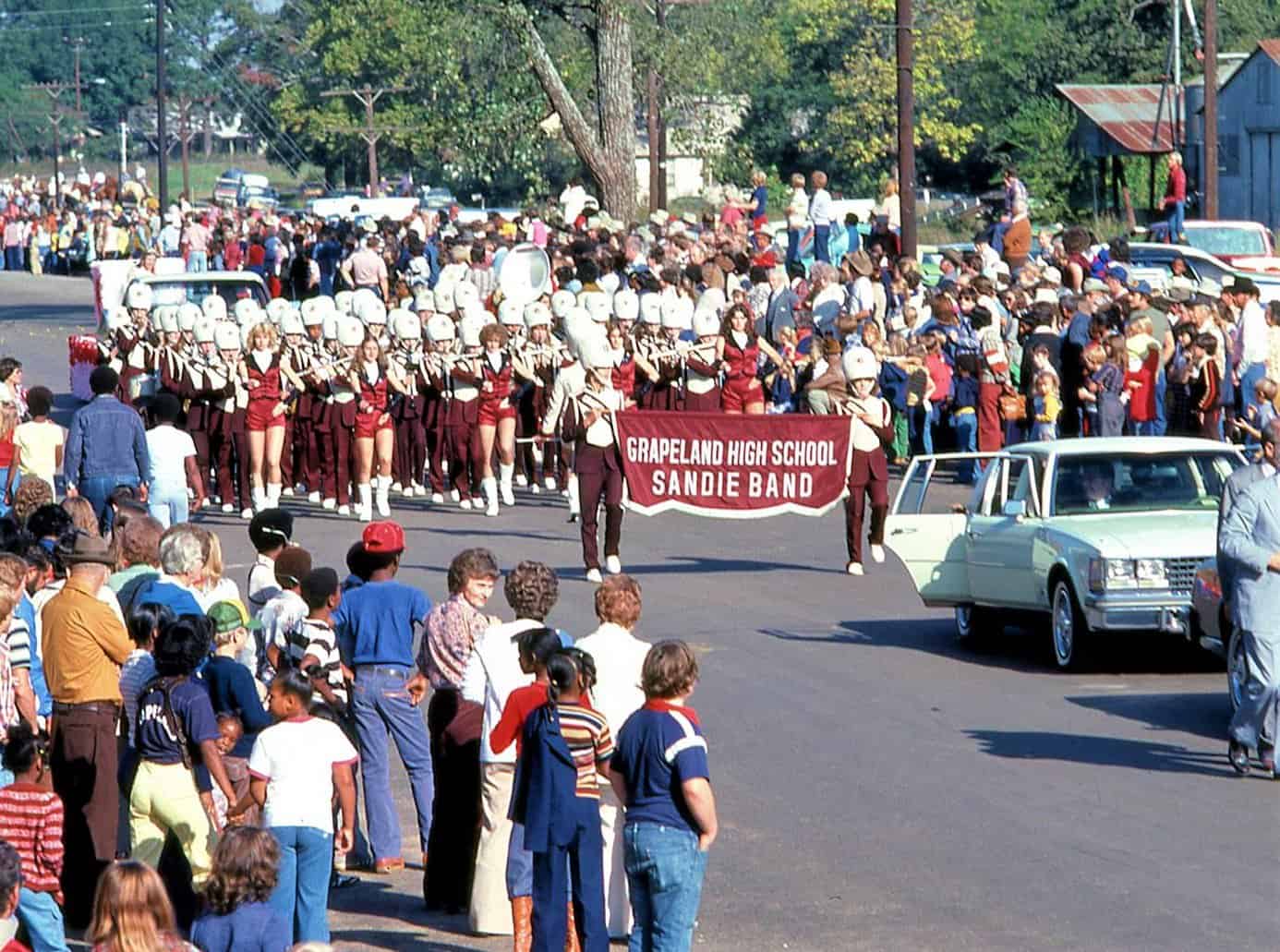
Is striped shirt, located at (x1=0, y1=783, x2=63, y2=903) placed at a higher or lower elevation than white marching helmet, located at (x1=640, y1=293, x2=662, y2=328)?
lower

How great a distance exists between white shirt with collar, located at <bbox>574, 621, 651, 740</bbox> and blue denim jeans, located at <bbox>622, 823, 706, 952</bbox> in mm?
Result: 1148

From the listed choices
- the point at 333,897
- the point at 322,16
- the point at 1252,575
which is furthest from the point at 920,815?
the point at 322,16

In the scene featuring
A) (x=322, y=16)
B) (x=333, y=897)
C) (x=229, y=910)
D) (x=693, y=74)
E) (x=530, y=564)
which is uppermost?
(x=322, y=16)

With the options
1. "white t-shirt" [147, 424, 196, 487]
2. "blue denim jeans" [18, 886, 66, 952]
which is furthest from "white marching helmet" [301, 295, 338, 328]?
"blue denim jeans" [18, 886, 66, 952]

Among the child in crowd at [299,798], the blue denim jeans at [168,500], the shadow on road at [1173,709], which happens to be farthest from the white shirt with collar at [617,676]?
the blue denim jeans at [168,500]

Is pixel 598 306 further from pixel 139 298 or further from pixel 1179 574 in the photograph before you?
pixel 1179 574

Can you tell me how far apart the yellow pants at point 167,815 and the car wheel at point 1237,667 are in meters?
5.22

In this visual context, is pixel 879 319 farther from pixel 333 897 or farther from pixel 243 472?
pixel 333 897

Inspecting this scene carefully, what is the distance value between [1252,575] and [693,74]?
124 ft

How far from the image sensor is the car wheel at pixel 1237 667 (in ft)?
39.4

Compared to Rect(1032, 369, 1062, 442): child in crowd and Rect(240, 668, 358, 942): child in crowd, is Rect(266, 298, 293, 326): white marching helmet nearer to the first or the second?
Rect(1032, 369, 1062, 442): child in crowd

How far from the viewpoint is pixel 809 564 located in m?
21.1

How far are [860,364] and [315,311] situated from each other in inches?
298

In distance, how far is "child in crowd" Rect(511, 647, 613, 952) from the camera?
337 inches
